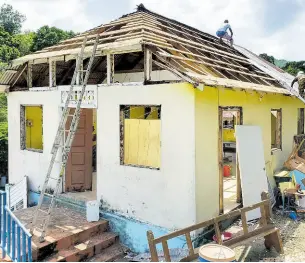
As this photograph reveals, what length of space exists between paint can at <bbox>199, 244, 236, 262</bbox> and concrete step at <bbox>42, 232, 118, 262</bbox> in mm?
3383

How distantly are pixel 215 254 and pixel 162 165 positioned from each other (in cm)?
293

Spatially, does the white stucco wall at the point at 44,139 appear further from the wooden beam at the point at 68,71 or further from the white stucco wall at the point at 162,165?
the white stucco wall at the point at 162,165

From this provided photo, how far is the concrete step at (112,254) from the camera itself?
7.74 metres

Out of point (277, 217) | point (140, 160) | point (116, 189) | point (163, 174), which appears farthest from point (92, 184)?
point (277, 217)

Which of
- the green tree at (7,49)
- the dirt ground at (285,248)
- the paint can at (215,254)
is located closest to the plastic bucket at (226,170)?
the dirt ground at (285,248)

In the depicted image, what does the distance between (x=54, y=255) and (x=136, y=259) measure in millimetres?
1908

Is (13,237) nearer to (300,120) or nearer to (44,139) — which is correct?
(44,139)

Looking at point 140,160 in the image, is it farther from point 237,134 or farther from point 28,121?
point 28,121

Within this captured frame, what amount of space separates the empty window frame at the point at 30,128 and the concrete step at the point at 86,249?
425 centimetres

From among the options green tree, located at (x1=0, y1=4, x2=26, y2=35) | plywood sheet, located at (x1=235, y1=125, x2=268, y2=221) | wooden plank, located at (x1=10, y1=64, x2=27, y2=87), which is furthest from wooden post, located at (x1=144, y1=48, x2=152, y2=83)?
green tree, located at (x1=0, y1=4, x2=26, y2=35)

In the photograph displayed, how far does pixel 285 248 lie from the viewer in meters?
7.49

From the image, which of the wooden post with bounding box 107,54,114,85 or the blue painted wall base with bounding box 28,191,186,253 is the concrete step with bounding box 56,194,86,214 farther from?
the wooden post with bounding box 107,54,114,85

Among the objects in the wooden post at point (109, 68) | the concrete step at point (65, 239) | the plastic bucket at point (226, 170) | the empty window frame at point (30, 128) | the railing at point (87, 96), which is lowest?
the concrete step at point (65, 239)

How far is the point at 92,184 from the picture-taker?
1116 centimetres
